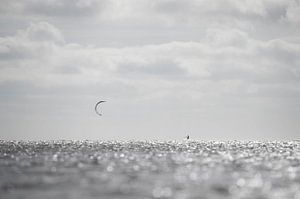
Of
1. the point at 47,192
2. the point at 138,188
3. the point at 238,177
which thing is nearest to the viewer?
the point at 47,192

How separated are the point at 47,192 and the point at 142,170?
30.2 metres

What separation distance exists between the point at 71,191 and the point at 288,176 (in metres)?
30.3

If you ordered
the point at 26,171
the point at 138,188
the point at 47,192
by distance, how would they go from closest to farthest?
the point at 47,192
the point at 138,188
the point at 26,171

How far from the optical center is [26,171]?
86625 mm

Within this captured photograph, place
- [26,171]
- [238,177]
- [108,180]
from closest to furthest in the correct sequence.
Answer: [108,180], [238,177], [26,171]

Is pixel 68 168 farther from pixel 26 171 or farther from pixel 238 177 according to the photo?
pixel 238 177

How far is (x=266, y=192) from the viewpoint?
6269cm

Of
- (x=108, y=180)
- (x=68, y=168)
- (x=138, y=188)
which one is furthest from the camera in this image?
(x=68, y=168)

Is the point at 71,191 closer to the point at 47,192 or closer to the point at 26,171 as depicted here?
the point at 47,192

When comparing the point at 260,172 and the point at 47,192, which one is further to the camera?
the point at 260,172

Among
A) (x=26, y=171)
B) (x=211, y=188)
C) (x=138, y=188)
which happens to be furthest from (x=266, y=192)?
(x=26, y=171)

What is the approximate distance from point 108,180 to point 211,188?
1344 cm

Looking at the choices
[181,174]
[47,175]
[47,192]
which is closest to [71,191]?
[47,192]

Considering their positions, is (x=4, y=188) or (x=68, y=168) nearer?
(x=4, y=188)
